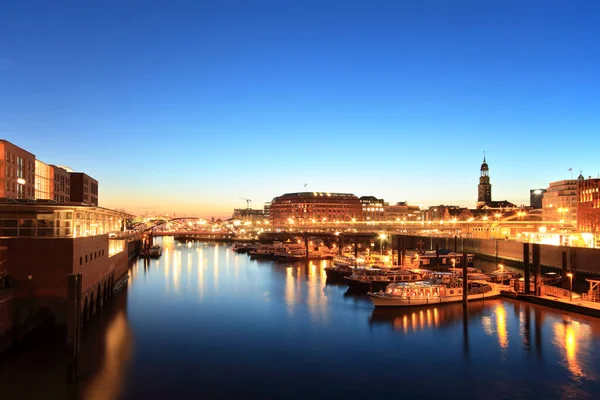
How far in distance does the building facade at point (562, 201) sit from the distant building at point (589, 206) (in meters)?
44.1

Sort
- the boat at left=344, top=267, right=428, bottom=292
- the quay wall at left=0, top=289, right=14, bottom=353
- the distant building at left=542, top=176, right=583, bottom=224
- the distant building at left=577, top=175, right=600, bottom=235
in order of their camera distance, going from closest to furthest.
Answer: the quay wall at left=0, top=289, right=14, bottom=353, the boat at left=344, top=267, right=428, bottom=292, the distant building at left=577, top=175, right=600, bottom=235, the distant building at left=542, top=176, right=583, bottom=224

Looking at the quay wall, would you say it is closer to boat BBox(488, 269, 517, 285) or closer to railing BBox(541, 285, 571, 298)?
railing BBox(541, 285, 571, 298)

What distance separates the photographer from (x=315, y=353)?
28469mm

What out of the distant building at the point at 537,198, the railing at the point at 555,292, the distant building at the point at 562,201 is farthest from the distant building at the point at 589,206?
the distant building at the point at 537,198

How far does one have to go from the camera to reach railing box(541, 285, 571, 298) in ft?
133

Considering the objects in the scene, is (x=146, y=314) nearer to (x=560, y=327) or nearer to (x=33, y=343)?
(x=33, y=343)

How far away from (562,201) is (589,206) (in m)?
56.4

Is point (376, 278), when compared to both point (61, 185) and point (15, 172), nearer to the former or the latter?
point (15, 172)

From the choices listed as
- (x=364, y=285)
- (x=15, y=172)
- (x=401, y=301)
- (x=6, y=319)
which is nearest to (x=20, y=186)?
(x=15, y=172)

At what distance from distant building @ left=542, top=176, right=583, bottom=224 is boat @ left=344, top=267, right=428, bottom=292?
88.8 meters

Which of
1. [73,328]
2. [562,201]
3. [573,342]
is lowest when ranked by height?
[573,342]

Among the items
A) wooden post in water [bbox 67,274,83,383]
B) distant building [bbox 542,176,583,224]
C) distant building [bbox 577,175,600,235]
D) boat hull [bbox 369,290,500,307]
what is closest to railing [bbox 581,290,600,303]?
boat hull [bbox 369,290,500,307]

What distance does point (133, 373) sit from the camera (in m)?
24.7

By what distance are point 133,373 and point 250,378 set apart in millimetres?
6282
